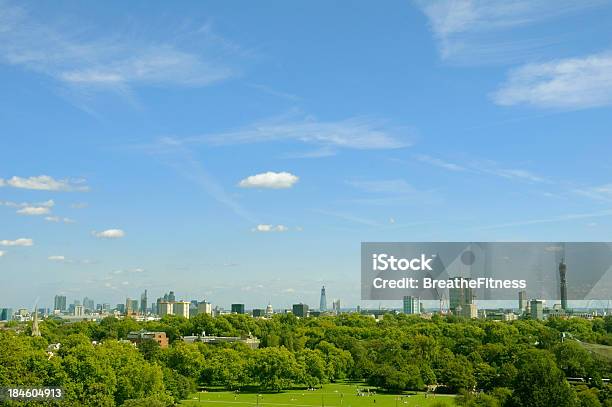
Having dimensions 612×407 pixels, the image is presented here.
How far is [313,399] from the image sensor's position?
50031mm

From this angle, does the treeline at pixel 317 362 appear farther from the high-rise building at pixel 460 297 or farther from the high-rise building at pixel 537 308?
the high-rise building at pixel 537 308

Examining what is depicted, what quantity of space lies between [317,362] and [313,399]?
848 cm

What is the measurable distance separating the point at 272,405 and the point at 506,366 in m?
15.8

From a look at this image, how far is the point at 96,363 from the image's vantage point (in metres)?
37.6

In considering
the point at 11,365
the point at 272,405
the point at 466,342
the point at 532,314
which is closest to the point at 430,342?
the point at 466,342

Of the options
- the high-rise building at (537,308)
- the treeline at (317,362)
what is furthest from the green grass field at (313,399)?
the high-rise building at (537,308)

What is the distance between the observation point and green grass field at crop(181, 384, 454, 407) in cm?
4744

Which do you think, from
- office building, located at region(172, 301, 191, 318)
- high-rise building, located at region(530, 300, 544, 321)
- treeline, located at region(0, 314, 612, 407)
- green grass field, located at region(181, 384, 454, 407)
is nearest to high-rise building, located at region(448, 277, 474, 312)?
high-rise building, located at region(530, 300, 544, 321)

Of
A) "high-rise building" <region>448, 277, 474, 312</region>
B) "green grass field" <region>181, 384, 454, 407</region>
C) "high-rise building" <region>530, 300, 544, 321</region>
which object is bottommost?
"green grass field" <region>181, 384, 454, 407</region>

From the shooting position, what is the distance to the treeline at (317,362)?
36938 mm

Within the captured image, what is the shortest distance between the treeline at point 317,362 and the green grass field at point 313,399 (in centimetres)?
163

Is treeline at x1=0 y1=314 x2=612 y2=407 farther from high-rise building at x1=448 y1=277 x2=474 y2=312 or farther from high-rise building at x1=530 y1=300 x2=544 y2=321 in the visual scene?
high-rise building at x1=530 y1=300 x2=544 y2=321

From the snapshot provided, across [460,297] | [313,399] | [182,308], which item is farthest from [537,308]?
[313,399]

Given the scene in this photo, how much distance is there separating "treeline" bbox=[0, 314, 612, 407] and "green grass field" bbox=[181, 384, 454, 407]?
1629mm
